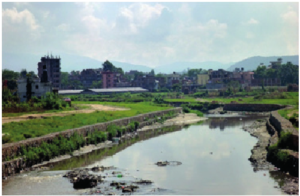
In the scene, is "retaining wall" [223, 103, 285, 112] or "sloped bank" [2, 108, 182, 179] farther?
"retaining wall" [223, 103, 285, 112]

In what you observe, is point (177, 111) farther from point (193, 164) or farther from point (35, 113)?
point (193, 164)

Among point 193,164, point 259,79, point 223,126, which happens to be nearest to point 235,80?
point 259,79

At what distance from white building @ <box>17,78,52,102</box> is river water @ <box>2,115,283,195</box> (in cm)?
3216

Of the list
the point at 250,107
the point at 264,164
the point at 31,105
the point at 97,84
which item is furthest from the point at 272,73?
the point at 264,164

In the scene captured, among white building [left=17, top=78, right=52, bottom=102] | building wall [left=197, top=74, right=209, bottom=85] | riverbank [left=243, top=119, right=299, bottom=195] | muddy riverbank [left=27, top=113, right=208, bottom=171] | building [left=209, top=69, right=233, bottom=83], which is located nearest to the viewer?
riverbank [left=243, top=119, right=299, bottom=195]

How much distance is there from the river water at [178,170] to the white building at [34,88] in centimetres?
3216

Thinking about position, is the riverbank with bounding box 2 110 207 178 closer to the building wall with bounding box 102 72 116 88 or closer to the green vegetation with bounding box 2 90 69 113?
the green vegetation with bounding box 2 90 69 113

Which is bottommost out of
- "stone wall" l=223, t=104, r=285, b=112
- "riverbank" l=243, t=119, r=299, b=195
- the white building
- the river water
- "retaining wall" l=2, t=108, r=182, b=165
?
the river water

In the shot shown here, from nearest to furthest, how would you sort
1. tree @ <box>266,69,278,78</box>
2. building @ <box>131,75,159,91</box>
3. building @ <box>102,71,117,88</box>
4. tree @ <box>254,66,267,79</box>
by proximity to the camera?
tree @ <box>266,69,278,78</box> < tree @ <box>254,66,267,79</box> < building @ <box>102,71,117,88</box> < building @ <box>131,75,159,91</box>

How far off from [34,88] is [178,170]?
47.7 metres

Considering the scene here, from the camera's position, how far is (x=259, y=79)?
14362 centimetres

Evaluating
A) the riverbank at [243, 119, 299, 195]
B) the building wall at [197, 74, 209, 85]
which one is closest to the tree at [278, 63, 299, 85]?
the building wall at [197, 74, 209, 85]

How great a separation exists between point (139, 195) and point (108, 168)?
270 inches

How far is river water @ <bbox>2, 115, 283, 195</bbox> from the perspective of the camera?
24469mm
